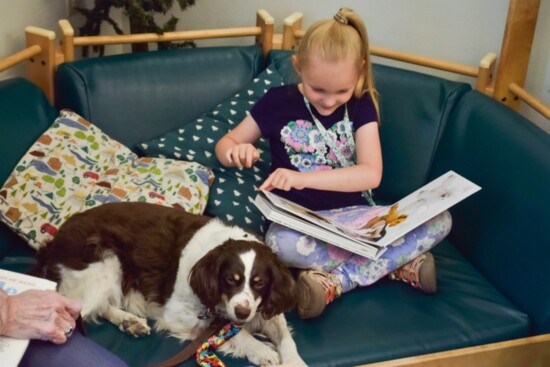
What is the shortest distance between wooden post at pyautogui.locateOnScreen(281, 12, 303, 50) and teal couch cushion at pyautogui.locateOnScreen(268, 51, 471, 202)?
38 centimetres

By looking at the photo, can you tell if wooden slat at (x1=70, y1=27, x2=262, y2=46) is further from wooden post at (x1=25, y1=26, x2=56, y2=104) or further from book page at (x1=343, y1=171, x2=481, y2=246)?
book page at (x1=343, y1=171, x2=481, y2=246)

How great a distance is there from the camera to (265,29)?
2453mm

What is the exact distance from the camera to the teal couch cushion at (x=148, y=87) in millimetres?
2178

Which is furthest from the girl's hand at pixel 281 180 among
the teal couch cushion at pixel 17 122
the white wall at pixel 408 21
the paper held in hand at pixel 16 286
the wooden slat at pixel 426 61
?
the white wall at pixel 408 21

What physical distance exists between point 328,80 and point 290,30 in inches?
30.7

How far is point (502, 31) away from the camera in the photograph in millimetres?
2355

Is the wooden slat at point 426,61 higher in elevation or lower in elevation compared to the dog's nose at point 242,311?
higher

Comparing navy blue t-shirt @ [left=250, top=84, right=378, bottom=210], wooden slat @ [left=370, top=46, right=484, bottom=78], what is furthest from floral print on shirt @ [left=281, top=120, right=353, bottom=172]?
wooden slat @ [left=370, top=46, right=484, bottom=78]

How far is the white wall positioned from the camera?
2246 millimetres

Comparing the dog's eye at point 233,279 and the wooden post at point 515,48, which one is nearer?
the dog's eye at point 233,279

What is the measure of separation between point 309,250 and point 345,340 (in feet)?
0.85

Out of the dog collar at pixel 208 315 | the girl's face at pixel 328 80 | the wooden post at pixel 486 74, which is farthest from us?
the wooden post at pixel 486 74

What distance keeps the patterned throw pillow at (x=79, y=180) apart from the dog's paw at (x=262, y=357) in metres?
0.55

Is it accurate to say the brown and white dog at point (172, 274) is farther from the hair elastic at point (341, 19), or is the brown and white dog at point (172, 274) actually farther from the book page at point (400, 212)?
the hair elastic at point (341, 19)
